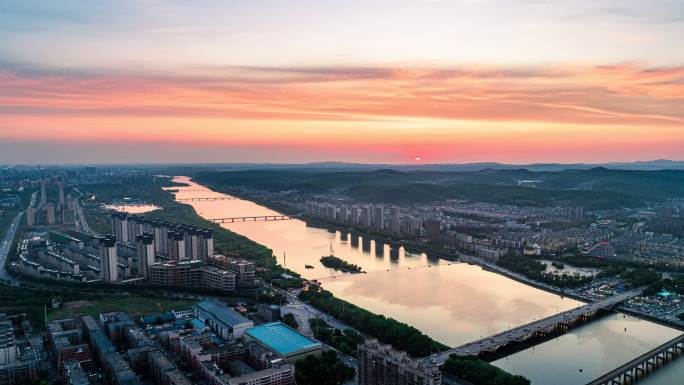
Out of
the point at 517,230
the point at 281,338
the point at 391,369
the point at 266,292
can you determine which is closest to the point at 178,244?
the point at 266,292

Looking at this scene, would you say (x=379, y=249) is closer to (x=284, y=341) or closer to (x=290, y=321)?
(x=290, y=321)

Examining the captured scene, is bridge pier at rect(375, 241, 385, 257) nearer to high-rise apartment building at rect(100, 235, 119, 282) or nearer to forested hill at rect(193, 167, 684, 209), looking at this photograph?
high-rise apartment building at rect(100, 235, 119, 282)

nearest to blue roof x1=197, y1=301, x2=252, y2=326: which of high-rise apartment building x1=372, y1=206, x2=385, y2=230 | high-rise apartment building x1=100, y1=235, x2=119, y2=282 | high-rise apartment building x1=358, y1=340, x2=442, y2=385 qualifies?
high-rise apartment building x1=358, y1=340, x2=442, y2=385

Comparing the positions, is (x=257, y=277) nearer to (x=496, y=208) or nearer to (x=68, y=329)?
(x=68, y=329)

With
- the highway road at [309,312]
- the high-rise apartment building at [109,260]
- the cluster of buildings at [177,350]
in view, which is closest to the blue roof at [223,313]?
the cluster of buildings at [177,350]

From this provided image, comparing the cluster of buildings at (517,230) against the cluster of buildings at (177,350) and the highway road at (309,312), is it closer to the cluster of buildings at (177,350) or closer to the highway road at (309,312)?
the highway road at (309,312)

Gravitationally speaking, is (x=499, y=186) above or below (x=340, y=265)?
below
